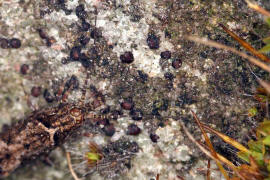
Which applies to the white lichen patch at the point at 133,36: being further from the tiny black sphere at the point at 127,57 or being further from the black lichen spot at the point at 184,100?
the black lichen spot at the point at 184,100

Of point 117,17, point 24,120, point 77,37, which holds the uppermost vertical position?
point 117,17

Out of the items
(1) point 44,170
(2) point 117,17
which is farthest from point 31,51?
(1) point 44,170

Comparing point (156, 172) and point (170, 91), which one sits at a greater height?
point (170, 91)

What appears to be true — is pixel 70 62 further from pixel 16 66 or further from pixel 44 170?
pixel 44 170

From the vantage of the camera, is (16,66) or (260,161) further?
(16,66)

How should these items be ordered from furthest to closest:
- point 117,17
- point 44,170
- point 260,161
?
1. point 44,170
2. point 117,17
3. point 260,161

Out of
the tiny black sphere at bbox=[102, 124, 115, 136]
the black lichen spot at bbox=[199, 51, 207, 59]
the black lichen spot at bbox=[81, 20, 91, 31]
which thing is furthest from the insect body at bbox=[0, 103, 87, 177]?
the black lichen spot at bbox=[199, 51, 207, 59]

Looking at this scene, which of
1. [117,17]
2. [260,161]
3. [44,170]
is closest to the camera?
[260,161]
